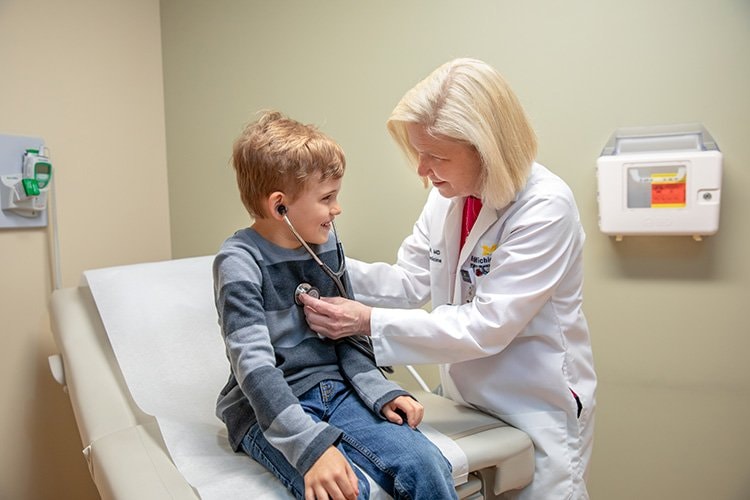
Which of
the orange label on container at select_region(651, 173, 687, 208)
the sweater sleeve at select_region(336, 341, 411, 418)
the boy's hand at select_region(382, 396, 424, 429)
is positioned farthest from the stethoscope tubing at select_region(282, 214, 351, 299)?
the orange label on container at select_region(651, 173, 687, 208)

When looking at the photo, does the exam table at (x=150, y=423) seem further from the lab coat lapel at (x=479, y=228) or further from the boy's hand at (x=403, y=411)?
the lab coat lapel at (x=479, y=228)

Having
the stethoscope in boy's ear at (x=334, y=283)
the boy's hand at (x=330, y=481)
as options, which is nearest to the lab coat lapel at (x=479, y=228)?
the stethoscope in boy's ear at (x=334, y=283)

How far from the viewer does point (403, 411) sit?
3.45ft

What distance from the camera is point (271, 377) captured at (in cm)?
94

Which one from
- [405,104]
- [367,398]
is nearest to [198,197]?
[405,104]

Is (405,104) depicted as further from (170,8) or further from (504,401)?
(170,8)

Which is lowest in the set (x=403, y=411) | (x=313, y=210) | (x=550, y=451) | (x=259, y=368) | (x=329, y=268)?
(x=550, y=451)

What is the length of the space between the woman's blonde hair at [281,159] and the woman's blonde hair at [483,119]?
7.7 inches

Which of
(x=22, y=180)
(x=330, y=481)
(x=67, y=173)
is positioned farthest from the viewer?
(x=67, y=173)

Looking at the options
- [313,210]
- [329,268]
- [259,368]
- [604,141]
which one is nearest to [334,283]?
[329,268]

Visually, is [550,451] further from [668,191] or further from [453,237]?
[668,191]

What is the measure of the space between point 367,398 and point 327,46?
1095 millimetres

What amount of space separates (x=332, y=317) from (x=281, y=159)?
283mm

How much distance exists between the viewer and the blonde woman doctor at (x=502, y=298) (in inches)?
44.0
